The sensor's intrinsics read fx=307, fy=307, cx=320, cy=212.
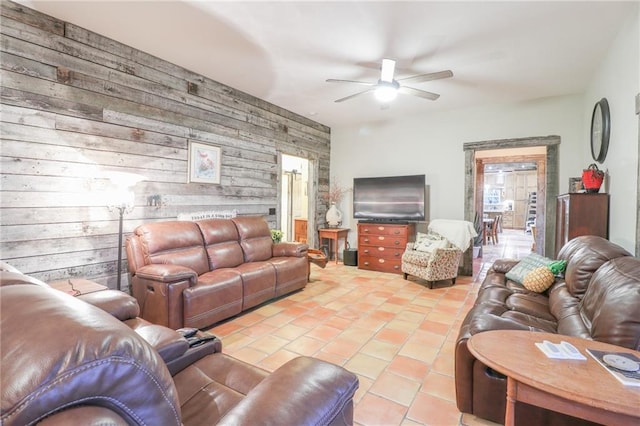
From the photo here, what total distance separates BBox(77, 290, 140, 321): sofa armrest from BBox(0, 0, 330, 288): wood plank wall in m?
1.25

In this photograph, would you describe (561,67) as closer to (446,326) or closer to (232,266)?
(446,326)

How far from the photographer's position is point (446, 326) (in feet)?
9.93

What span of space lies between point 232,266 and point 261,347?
1.30m

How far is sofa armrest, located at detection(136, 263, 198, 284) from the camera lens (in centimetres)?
264

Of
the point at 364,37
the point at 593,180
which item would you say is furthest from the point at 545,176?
the point at 364,37

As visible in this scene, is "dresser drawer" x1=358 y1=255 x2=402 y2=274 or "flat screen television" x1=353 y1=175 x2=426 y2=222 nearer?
"dresser drawer" x1=358 y1=255 x2=402 y2=274

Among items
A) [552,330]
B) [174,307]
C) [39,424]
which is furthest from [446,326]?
[39,424]

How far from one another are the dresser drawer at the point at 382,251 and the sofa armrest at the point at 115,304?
13.3 ft

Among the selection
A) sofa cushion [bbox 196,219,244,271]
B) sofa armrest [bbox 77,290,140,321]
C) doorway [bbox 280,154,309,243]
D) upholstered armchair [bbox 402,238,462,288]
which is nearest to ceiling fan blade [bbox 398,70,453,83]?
upholstered armchair [bbox 402,238,462,288]

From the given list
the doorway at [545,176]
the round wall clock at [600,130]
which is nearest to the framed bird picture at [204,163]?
the doorway at [545,176]

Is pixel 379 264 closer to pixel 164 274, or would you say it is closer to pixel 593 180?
pixel 593 180

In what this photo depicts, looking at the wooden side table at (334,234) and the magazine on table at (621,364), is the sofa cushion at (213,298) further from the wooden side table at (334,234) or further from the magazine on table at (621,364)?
the wooden side table at (334,234)

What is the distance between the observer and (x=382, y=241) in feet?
17.4

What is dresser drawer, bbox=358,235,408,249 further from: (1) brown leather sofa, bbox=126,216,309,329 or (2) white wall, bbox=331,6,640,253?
(1) brown leather sofa, bbox=126,216,309,329
